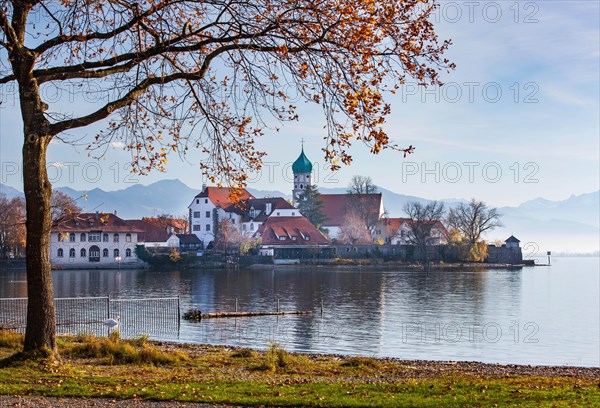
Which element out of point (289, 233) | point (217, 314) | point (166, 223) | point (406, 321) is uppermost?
point (166, 223)

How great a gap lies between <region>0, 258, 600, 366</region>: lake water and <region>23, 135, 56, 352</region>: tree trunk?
15.9 meters

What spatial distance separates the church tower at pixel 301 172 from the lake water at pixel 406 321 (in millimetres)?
93674

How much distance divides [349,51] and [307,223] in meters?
130

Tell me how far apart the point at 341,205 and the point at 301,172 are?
12.8 metres

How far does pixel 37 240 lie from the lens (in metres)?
16.7

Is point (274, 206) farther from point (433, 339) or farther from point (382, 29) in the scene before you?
point (382, 29)

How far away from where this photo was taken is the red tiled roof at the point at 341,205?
550ft

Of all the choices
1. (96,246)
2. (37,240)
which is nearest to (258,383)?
(37,240)

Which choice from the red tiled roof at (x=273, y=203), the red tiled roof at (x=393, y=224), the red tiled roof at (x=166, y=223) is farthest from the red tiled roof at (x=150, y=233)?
the red tiled roof at (x=393, y=224)

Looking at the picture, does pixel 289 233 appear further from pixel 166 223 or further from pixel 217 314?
pixel 217 314

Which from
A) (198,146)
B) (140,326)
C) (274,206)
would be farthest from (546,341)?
(274,206)

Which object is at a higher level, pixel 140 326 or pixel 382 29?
pixel 382 29

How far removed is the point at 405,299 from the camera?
216 feet

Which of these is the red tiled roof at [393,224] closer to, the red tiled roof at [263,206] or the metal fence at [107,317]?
the red tiled roof at [263,206]
